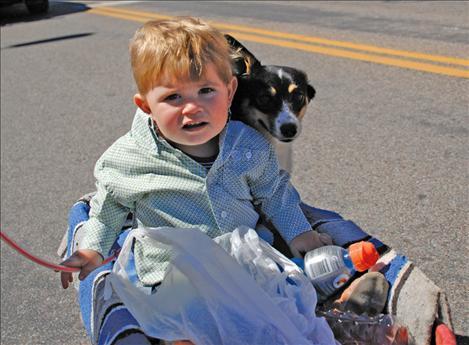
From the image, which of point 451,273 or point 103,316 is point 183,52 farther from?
point 451,273

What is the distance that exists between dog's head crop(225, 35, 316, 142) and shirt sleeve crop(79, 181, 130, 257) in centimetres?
63

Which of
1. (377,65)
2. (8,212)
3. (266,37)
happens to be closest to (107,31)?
(266,37)

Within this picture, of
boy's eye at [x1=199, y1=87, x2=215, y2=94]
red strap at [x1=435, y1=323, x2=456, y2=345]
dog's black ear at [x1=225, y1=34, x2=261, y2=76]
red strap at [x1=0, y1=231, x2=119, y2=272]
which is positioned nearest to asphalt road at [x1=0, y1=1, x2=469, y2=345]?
red strap at [x1=435, y1=323, x2=456, y2=345]

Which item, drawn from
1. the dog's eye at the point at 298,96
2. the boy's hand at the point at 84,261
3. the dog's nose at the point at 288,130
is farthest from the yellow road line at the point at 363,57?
the boy's hand at the point at 84,261

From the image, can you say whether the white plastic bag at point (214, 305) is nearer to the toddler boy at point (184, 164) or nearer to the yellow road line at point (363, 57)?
the toddler boy at point (184, 164)

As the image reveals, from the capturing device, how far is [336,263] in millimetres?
2646

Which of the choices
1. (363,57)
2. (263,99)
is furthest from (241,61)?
(363,57)

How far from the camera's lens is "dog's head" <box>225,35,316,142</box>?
9.81ft

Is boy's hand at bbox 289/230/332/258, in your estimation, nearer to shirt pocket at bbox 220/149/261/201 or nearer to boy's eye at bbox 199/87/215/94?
shirt pocket at bbox 220/149/261/201

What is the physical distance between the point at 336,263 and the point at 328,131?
2827 millimetres

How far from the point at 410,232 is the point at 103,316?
1816 millimetres

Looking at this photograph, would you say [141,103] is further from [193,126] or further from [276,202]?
[276,202]

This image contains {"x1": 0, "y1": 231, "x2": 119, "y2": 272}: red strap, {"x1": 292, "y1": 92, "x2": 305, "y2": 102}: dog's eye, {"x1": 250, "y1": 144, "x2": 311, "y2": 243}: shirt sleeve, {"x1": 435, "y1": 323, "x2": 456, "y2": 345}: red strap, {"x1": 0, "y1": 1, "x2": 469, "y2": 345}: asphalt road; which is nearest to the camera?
{"x1": 0, "y1": 231, "x2": 119, "y2": 272}: red strap

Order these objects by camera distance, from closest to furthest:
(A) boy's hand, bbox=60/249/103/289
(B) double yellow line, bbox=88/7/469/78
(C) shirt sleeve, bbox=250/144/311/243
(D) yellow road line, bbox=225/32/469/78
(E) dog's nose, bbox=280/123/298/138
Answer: (A) boy's hand, bbox=60/249/103/289
(C) shirt sleeve, bbox=250/144/311/243
(E) dog's nose, bbox=280/123/298/138
(D) yellow road line, bbox=225/32/469/78
(B) double yellow line, bbox=88/7/469/78
